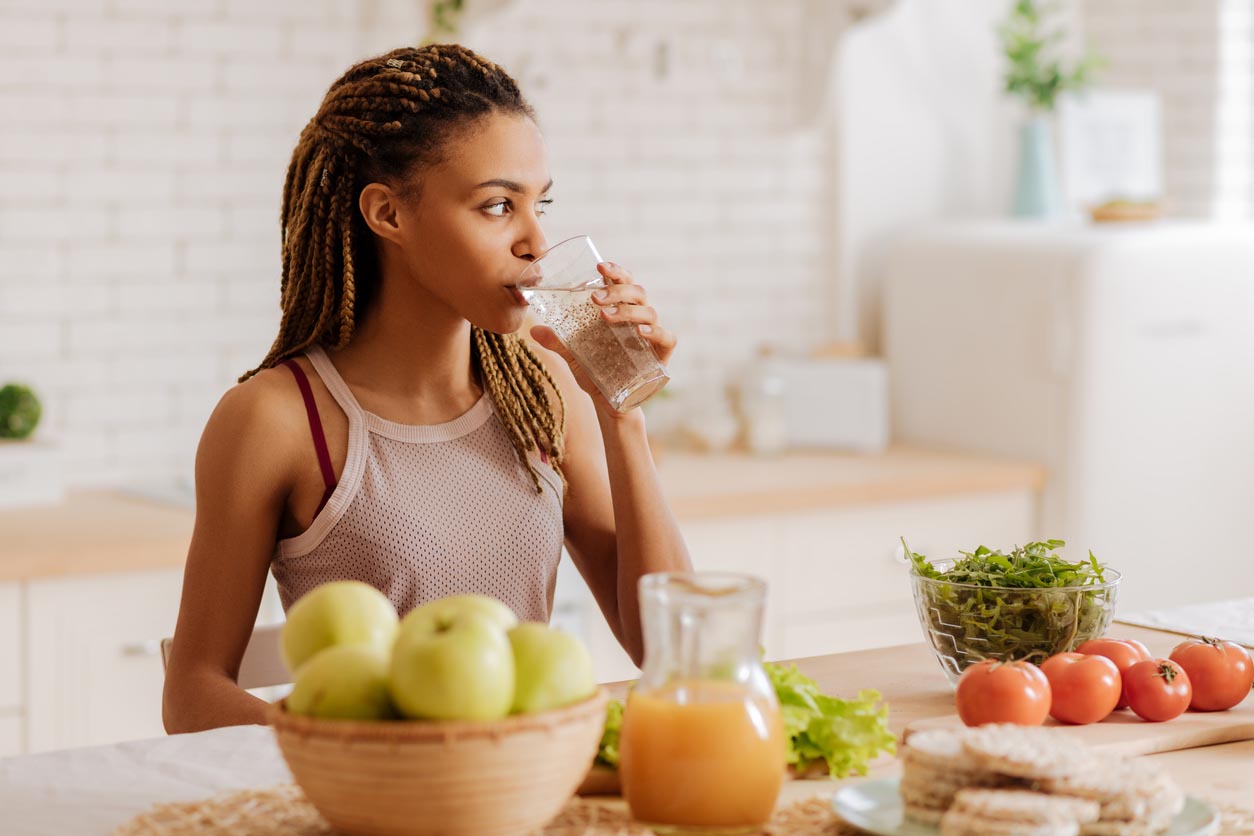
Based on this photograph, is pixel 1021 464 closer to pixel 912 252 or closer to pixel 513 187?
pixel 912 252

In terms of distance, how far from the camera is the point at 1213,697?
1567mm

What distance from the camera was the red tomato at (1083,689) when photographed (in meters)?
1.50

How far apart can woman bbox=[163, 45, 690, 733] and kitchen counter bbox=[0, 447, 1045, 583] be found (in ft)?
2.82

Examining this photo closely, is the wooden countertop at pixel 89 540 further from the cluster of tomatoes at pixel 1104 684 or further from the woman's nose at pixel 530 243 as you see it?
the cluster of tomatoes at pixel 1104 684

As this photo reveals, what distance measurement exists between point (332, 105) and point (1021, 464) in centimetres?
230

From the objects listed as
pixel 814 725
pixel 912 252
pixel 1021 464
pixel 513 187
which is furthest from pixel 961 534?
pixel 814 725

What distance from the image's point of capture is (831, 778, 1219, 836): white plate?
1.18m

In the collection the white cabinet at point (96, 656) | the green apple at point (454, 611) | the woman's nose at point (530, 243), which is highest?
the woman's nose at point (530, 243)

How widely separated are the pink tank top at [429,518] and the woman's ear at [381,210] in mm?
181

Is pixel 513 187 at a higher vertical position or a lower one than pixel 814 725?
higher

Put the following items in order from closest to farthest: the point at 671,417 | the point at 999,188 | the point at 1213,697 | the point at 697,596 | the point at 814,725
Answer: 1. the point at 697,596
2. the point at 814,725
3. the point at 1213,697
4. the point at 671,417
5. the point at 999,188

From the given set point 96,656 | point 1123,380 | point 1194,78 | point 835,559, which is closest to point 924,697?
point 96,656

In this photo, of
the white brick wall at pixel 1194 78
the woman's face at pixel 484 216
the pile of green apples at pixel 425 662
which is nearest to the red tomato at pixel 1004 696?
the pile of green apples at pixel 425 662

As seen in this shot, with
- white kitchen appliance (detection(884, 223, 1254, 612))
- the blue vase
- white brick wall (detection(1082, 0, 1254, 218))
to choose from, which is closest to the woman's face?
white kitchen appliance (detection(884, 223, 1254, 612))
